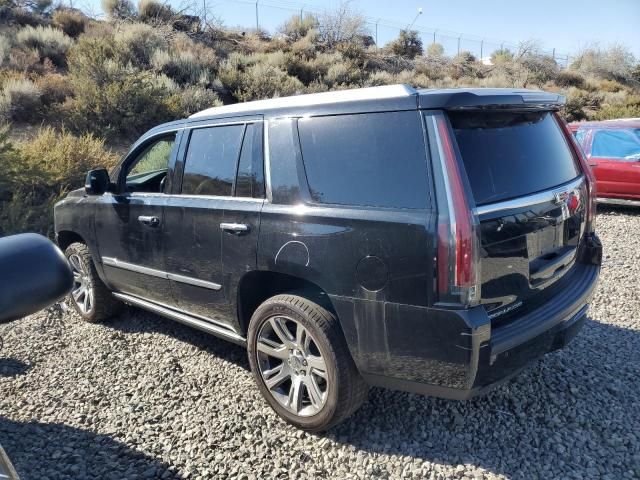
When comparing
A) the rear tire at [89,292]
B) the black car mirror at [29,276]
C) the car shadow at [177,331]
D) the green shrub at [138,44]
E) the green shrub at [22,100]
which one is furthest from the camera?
Answer: the green shrub at [138,44]

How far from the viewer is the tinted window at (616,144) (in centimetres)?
882

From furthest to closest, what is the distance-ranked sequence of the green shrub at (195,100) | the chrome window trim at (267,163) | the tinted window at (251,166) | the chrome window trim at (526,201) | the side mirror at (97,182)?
→ the green shrub at (195,100), the side mirror at (97,182), the tinted window at (251,166), the chrome window trim at (267,163), the chrome window trim at (526,201)

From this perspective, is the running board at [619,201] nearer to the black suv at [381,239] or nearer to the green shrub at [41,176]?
the black suv at [381,239]

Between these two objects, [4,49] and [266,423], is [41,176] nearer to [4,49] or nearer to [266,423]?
[266,423]

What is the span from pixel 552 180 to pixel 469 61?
113 ft

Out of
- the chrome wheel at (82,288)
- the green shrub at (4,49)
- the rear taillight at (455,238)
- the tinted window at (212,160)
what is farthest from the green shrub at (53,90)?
the rear taillight at (455,238)

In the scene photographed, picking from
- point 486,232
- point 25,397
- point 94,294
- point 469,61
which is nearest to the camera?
point 486,232

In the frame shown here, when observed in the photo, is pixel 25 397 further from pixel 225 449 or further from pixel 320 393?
pixel 320 393

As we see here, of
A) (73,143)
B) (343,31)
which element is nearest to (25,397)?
(73,143)

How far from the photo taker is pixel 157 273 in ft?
13.1

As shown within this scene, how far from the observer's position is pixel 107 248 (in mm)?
4449

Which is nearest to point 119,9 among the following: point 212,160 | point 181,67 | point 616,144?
point 181,67

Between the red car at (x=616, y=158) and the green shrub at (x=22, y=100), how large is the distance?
11458 millimetres

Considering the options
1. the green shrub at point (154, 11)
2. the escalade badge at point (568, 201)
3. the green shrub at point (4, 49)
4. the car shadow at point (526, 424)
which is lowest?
the car shadow at point (526, 424)
